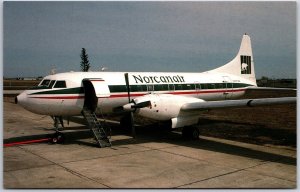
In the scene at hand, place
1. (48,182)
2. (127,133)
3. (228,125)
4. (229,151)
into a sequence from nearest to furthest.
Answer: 1. (48,182)
2. (229,151)
3. (127,133)
4. (228,125)

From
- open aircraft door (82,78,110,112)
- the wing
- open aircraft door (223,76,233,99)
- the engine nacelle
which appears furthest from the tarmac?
open aircraft door (223,76,233,99)

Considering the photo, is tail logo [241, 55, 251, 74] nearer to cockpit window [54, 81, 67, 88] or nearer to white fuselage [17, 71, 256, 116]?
white fuselage [17, 71, 256, 116]

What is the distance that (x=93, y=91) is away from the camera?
16953 millimetres

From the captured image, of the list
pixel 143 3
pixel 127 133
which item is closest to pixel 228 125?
pixel 127 133

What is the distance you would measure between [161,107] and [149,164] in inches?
161

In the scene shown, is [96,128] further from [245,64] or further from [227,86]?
[245,64]

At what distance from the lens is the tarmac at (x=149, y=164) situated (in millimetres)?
10586

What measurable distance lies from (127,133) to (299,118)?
36.4ft

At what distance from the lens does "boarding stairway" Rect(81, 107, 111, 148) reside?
1597 cm

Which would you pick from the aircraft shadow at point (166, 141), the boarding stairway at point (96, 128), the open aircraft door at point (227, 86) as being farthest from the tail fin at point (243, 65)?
the boarding stairway at point (96, 128)

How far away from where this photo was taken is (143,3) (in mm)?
11672

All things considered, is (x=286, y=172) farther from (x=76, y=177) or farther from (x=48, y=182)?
(x=48, y=182)

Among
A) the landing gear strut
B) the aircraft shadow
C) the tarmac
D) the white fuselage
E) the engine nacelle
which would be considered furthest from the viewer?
the landing gear strut

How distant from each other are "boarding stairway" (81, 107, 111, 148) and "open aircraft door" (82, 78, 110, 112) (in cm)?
37
